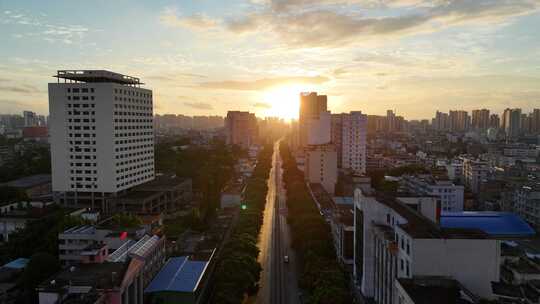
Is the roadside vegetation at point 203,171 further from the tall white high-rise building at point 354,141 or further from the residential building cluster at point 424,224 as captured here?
the tall white high-rise building at point 354,141

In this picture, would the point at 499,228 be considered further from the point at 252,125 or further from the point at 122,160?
the point at 252,125

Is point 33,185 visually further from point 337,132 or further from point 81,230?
point 337,132

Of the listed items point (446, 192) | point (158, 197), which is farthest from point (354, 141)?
point (158, 197)

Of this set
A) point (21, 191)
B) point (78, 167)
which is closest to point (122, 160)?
point (78, 167)

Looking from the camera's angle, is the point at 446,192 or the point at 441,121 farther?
the point at 441,121

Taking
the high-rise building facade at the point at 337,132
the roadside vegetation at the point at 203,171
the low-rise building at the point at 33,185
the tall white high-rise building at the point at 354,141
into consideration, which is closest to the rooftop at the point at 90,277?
the roadside vegetation at the point at 203,171

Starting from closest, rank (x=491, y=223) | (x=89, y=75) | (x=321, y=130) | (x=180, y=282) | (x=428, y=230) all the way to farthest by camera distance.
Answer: (x=428, y=230)
(x=180, y=282)
(x=491, y=223)
(x=89, y=75)
(x=321, y=130)

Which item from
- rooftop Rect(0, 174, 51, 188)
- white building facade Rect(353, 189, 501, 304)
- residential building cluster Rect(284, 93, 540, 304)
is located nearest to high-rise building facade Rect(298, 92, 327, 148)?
residential building cluster Rect(284, 93, 540, 304)

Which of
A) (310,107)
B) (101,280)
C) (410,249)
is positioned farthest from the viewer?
(310,107)
